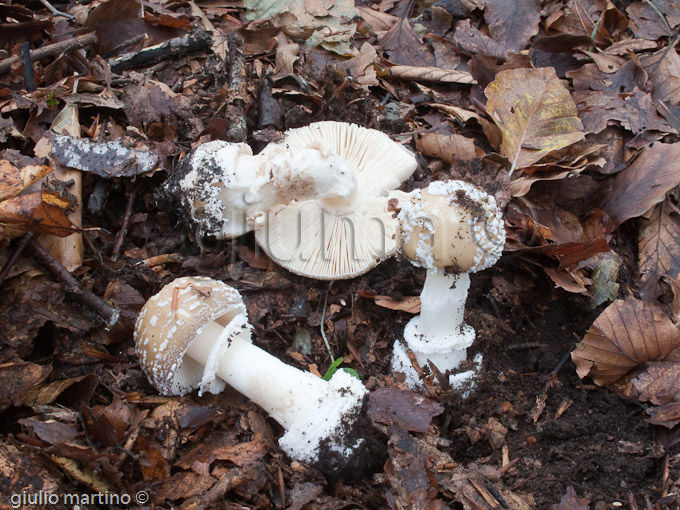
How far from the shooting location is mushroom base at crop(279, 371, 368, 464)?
2.61m

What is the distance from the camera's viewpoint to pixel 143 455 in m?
2.45

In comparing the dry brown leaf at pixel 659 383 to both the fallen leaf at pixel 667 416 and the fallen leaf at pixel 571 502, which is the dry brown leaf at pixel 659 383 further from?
the fallen leaf at pixel 571 502

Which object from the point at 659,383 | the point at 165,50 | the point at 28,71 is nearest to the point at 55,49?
the point at 28,71

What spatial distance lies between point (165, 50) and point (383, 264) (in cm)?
230

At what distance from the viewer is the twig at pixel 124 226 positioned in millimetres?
3270

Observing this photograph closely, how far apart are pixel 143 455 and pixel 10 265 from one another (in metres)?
1.19

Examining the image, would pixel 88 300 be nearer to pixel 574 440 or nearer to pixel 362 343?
pixel 362 343

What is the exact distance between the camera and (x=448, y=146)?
3.81 meters

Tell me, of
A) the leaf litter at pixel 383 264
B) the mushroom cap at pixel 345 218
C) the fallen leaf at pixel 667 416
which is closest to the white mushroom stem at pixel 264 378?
the leaf litter at pixel 383 264

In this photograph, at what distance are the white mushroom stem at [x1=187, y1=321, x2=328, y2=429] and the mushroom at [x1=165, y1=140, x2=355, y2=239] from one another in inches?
30.4

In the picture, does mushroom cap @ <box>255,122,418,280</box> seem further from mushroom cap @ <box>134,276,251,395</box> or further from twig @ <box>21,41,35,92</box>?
twig @ <box>21,41,35,92</box>

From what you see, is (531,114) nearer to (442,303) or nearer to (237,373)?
(442,303)

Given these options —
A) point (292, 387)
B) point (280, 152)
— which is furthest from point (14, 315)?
point (280, 152)

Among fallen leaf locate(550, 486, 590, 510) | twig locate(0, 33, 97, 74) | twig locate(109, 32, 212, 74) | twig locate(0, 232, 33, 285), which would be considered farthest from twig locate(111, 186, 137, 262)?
fallen leaf locate(550, 486, 590, 510)
